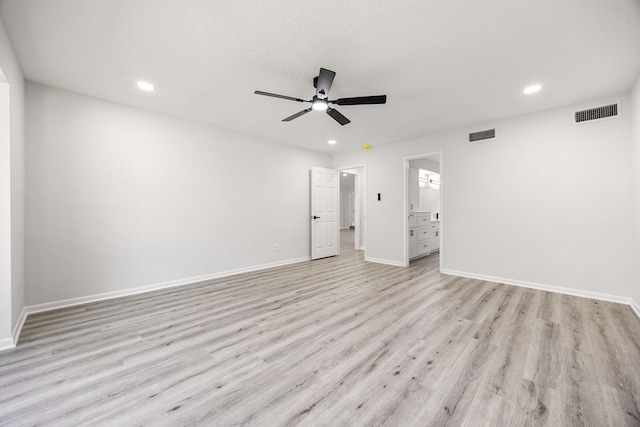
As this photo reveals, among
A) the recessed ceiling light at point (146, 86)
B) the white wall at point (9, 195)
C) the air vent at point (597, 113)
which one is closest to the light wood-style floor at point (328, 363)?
the white wall at point (9, 195)

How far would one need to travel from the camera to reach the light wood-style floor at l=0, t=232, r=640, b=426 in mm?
1413

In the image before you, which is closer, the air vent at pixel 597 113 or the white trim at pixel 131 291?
the white trim at pixel 131 291

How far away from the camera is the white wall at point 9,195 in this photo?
6.68 ft

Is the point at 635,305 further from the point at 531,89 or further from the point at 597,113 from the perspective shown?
the point at 531,89

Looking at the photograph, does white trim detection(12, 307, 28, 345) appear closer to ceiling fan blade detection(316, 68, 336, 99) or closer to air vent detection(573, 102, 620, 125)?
ceiling fan blade detection(316, 68, 336, 99)

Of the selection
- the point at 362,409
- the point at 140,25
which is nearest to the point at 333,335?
the point at 362,409

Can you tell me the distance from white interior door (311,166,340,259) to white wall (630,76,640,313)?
184 inches

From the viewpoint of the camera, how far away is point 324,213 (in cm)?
604

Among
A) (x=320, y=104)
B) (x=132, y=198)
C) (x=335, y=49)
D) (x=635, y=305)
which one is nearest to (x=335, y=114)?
(x=320, y=104)

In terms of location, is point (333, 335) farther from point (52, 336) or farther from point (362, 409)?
point (52, 336)

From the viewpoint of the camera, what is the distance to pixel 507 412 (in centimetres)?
140

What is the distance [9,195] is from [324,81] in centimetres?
289

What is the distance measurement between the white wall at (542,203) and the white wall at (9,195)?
5345 mm

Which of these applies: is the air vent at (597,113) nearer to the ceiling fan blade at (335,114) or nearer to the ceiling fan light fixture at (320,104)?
the ceiling fan blade at (335,114)
